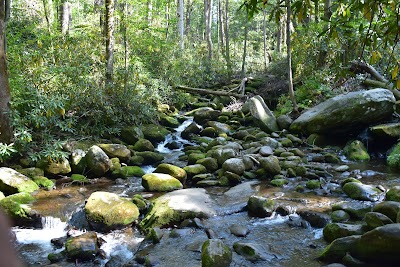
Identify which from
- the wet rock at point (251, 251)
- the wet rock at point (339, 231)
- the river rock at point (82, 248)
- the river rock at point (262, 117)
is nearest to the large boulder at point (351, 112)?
the river rock at point (262, 117)

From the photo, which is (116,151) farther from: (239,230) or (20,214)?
(239,230)

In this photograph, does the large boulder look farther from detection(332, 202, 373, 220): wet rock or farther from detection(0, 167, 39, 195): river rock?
detection(0, 167, 39, 195): river rock

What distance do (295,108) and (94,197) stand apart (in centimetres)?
842

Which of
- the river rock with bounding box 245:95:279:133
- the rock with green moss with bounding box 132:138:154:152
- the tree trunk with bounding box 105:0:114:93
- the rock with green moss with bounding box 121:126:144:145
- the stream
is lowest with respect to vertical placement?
the stream

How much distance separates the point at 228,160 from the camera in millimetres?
8070

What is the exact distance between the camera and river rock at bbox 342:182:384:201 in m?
6.22

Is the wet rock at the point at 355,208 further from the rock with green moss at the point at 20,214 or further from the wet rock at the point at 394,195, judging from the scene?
the rock with green moss at the point at 20,214

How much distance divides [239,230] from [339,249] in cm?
152

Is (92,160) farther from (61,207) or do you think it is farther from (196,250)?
(196,250)

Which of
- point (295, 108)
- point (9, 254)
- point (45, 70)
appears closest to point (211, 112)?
point (295, 108)

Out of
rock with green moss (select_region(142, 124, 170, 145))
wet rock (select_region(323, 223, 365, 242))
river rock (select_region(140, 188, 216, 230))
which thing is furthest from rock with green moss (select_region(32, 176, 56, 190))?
wet rock (select_region(323, 223, 365, 242))

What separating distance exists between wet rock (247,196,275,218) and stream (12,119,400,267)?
10cm

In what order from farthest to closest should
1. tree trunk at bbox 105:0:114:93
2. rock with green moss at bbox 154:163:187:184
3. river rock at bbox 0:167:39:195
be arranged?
tree trunk at bbox 105:0:114:93, rock with green moss at bbox 154:163:187:184, river rock at bbox 0:167:39:195

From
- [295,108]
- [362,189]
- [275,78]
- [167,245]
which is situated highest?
[275,78]
